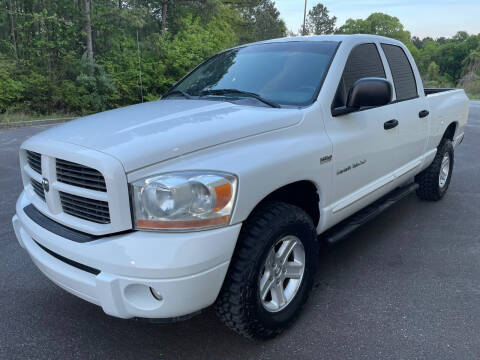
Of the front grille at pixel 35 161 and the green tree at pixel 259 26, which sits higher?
the green tree at pixel 259 26

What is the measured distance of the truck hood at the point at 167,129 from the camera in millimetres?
1969

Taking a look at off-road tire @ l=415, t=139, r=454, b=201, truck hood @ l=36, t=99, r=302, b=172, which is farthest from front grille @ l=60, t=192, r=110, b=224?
off-road tire @ l=415, t=139, r=454, b=201

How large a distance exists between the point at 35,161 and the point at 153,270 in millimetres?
1172

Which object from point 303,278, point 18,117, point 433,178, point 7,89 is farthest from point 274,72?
point 7,89

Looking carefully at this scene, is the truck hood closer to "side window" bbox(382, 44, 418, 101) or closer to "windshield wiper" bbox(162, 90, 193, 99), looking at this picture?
"windshield wiper" bbox(162, 90, 193, 99)

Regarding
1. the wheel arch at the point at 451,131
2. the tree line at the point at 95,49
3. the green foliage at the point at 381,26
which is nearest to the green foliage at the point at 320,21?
the green foliage at the point at 381,26

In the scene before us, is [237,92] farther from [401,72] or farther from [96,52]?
[96,52]

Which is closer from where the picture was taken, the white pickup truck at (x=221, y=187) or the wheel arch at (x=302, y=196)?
the white pickup truck at (x=221, y=187)

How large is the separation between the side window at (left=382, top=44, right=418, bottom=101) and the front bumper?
2.63 metres

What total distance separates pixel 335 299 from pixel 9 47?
20909 mm

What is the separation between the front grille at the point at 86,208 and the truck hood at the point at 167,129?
0.27 m

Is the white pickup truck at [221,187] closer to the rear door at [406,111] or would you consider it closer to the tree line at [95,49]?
the rear door at [406,111]

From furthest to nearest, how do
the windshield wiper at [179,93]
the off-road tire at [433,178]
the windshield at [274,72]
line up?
the off-road tire at [433,178] < the windshield wiper at [179,93] < the windshield at [274,72]

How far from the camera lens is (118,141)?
2.04m
